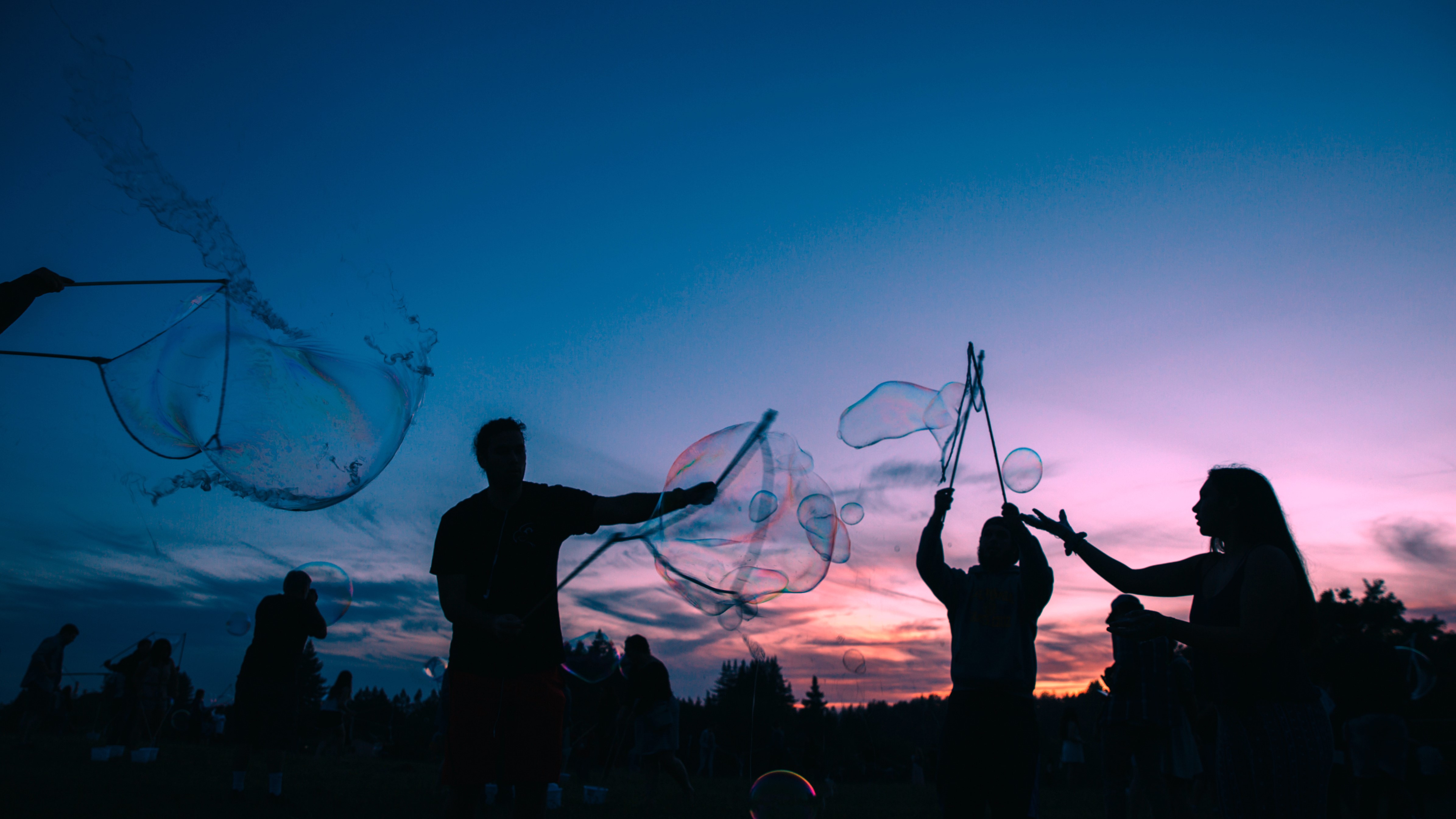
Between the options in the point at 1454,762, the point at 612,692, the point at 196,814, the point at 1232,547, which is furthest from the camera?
the point at 1454,762

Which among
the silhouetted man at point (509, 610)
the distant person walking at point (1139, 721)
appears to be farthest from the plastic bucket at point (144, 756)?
the distant person walking at point (1139, 721)

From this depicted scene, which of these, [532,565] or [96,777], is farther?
[96,777]

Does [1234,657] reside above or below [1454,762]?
above

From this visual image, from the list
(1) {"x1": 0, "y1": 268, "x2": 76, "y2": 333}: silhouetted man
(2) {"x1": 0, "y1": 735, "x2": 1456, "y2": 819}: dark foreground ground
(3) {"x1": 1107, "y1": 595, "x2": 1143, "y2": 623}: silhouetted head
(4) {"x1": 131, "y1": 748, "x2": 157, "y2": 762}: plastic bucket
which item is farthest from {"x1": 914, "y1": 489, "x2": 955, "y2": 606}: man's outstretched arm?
(4) {"x1": 131, "y1": 748, "x2": 157, "y2": 762}: plastic bucket

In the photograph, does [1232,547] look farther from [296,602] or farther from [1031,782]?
[296,602]

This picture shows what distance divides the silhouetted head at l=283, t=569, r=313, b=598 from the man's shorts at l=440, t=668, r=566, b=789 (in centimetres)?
571

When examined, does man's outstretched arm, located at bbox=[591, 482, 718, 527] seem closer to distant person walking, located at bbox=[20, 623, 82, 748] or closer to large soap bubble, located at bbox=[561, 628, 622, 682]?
large soap bubble, located at bbox=[561, 628, 622, 682]

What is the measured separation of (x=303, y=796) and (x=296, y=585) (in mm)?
2312

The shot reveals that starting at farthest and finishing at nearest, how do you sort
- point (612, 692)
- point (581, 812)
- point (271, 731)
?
point (612, 692), point (581, 812), point (271, 731)

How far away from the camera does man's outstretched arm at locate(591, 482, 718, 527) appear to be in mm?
3811

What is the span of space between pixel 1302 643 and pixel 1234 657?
357mm

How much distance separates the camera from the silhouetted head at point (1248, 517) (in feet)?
10.6

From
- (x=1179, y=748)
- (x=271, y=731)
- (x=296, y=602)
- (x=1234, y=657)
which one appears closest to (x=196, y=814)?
(x=271, y=731)

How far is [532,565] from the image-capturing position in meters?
3.61
